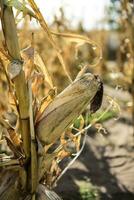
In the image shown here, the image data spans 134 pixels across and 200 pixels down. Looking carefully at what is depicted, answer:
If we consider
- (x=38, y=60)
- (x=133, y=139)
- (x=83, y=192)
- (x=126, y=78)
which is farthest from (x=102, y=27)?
(x=38, y=60)

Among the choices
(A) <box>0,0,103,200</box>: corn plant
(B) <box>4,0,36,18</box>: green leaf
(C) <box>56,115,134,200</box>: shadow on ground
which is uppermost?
(B) <box>4,0,36,18</box>: green leaf

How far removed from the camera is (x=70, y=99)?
1.10 metres

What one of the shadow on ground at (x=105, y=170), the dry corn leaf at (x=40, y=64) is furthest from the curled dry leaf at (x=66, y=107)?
the shadow on ground at (x=105, y=170)

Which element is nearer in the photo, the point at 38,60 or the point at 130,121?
the point at 38,60

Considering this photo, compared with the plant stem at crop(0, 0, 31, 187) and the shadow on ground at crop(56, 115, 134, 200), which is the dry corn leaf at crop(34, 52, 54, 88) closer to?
the plant stem at crop(0, 0, 31, 187)

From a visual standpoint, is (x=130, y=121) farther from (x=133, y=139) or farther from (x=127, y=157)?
(x=127, y=157)

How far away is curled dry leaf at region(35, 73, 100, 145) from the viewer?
1.10 meters

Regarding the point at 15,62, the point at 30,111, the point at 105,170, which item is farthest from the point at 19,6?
the point at 105,170

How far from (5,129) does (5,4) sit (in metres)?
0.33

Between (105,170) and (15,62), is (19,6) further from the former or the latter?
(105,170)

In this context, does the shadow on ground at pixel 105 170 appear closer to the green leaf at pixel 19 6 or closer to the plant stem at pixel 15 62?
the plant stem at pixel 15 62

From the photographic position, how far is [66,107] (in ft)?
3.61

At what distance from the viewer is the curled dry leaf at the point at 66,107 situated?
1099 millimetres

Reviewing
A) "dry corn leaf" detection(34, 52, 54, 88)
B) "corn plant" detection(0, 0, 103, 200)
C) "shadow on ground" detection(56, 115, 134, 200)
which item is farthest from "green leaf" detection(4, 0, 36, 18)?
"shadow on ground" detection(56, 115, 134, 200)
